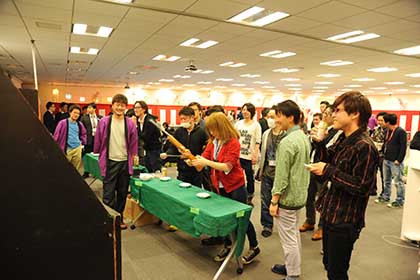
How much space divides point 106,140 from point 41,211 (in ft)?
8.89

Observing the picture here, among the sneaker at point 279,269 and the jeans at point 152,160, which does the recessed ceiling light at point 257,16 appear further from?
the sneaker at point 279,269

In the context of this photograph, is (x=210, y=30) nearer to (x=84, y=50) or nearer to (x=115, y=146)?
(x=115, y=146)

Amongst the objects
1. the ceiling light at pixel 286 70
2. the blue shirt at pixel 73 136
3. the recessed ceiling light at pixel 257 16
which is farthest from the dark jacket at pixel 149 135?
the ceiling light at pixel 286 70

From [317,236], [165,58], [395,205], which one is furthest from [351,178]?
[165,58]

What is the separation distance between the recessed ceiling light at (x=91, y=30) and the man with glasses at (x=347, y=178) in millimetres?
4455

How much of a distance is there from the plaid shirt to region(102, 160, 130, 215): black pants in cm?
241

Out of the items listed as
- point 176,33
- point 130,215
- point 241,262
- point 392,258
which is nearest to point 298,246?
point 241,262

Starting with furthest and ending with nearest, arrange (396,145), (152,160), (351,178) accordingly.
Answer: (396,145) < (152,160) < (351,178)

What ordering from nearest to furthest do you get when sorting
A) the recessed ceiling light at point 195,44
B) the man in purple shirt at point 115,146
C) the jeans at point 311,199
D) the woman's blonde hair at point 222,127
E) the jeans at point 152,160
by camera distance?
1. the woman's blonde hair at point 222,127
2. the man in purple shirt at point 115,146
3. the jeans at point 311,199
4. the jeans at point 152,160
5. the recessed ceiling light at point 195,44

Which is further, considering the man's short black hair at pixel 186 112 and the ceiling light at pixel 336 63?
the ceiling light at pixel 336 63

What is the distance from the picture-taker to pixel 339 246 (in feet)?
5.32

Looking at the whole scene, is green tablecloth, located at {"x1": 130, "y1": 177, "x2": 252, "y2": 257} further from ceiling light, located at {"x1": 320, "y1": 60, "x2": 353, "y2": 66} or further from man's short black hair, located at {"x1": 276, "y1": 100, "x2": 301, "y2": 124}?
ceiling light, located at {"x1": 320, "y1": 60, "x2": 353, "y2": 66}

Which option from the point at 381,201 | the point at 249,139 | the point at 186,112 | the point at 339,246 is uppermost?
the point at 186,112

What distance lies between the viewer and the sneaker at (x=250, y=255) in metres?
2.70
